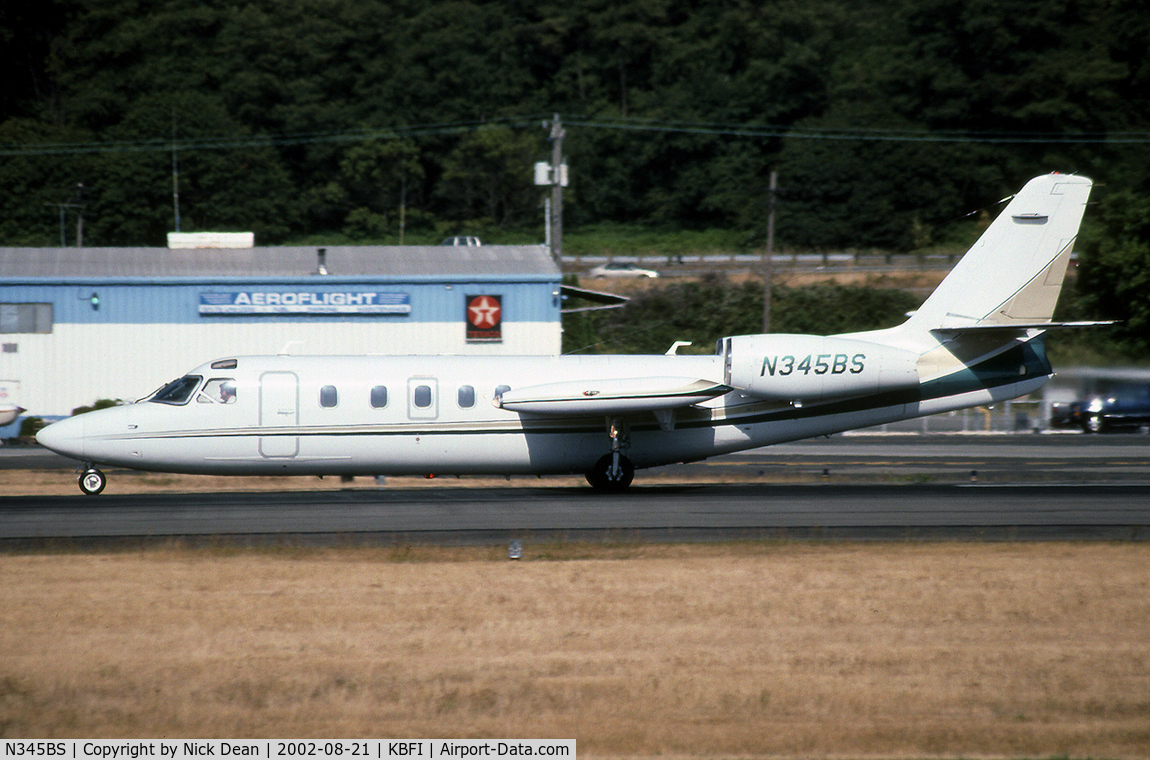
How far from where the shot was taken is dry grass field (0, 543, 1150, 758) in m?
8.95

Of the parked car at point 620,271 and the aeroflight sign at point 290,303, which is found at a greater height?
the parked car at point 620,271

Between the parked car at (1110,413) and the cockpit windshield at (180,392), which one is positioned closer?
the cockpit windshield at (180,392)

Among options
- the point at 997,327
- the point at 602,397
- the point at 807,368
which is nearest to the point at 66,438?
the point at 602,397

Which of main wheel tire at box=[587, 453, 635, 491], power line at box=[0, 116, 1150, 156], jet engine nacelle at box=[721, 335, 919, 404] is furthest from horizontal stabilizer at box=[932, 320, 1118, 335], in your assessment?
power line at box=[0, 116, 1150, 156]

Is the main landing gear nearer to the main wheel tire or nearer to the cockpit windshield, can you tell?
the main wheel tire

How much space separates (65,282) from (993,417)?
3233 cm

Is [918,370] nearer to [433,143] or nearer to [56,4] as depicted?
[433,143]

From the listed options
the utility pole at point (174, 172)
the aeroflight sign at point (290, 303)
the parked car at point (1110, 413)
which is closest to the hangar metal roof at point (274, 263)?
the aeroflight sign at point (290, 303)

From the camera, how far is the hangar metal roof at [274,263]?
117 feet

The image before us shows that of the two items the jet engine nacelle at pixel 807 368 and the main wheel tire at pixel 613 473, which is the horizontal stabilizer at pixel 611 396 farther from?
the main wheel tire at pixel 613 473

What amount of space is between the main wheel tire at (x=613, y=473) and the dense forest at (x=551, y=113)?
6246 cm

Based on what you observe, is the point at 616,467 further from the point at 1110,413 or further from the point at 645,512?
the point at 1110,413

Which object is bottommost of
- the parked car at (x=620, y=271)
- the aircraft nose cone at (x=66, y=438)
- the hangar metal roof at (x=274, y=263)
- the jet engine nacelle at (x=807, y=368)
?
the aircraft nose cone at (x=66, y=438)

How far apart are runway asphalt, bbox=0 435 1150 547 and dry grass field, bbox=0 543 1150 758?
50.9 inches
